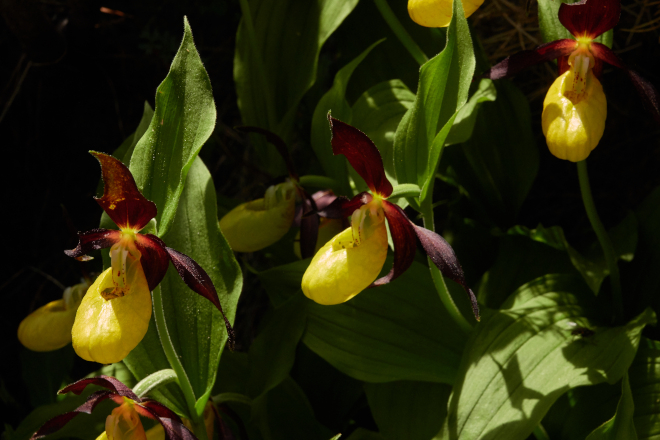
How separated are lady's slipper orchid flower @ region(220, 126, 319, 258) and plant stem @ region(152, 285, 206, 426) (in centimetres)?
42

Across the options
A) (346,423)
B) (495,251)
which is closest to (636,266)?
(495,251)

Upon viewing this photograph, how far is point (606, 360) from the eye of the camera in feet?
3.92

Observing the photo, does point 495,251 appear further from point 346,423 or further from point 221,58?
point 221,58

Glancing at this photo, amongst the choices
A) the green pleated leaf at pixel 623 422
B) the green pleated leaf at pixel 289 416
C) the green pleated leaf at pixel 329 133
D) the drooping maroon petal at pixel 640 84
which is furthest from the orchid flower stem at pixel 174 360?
the drooping maroon petal at pixel 640 84

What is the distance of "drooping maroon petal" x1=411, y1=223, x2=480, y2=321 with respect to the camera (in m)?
0.99

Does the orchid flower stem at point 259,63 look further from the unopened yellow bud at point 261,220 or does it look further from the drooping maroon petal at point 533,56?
the drooping maroon petal at point 533,56

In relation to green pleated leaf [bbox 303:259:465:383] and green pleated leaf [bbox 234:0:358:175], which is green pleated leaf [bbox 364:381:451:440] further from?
green pleated leaf [bbox 234:0:358:175]

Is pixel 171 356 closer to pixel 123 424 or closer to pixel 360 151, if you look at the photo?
pixel 123 424

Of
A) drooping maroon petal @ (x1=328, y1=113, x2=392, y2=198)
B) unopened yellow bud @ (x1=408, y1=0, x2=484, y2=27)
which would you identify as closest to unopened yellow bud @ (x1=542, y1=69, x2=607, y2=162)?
unopened yellow bud @ (x1=408, y1=0, x2=484, y2=27)

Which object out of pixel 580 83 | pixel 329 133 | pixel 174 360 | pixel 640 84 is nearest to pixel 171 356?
pixel 174 360

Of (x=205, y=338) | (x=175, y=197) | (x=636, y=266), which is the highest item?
(x=175, y=197)

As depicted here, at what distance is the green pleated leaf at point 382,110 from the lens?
150cm

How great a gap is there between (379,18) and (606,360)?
1.12 m

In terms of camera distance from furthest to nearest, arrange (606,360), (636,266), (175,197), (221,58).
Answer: (221,58) → (636,266) → (606,360) → (175,197)
